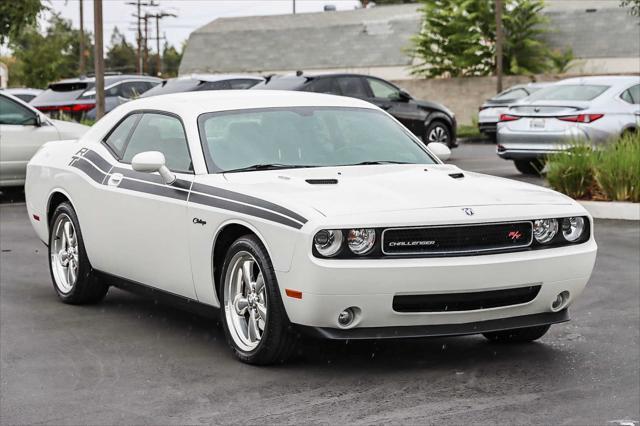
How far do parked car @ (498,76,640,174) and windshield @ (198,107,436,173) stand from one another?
366 inches

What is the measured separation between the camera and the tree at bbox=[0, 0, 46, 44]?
81.8 feet

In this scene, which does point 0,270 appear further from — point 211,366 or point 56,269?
point 211,366

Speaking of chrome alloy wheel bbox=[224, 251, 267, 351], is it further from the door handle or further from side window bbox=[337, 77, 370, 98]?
side window bbox=[337, 77, 370, 98]

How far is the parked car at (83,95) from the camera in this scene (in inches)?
979

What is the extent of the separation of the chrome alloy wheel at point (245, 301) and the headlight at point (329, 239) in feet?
1.56

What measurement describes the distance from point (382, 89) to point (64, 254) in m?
14.2

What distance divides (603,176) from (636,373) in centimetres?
774

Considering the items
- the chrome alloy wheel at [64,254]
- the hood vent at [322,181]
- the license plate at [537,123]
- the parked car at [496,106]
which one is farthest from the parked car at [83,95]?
the hood vent at [322,181]

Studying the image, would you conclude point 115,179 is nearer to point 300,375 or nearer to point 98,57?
point 300,375

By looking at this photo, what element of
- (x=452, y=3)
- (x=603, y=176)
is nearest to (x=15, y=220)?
(x=603, y=176)

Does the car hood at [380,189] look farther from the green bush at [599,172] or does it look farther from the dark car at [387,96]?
the dark car at [387,96]

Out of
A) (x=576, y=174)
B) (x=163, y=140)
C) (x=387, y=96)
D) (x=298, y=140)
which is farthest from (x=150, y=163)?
(x=387, y=96)

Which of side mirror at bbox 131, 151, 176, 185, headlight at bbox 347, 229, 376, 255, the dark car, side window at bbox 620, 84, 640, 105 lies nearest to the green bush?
side window at bbox 620, 84, 640, 105

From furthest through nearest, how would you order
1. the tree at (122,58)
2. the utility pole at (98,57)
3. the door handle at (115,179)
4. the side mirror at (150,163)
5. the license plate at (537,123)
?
the tree at (122,58) → the utility pole at (98,57) → the license plate at (537,123) → the door handle at (115,179) → the side mirror at (150,163)
